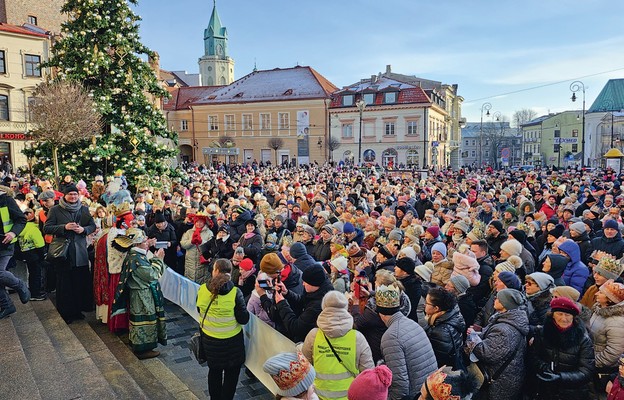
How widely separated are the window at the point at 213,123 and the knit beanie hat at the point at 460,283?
5541cm

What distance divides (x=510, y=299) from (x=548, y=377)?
0.71 m

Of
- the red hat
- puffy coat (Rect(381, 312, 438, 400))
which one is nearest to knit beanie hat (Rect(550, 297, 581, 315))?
puffy coat (Rect(381, 312, 438, 400))

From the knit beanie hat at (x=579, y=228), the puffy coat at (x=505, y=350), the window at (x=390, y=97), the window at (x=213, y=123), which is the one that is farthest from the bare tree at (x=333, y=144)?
the puffy coat at (x=505, y=350)

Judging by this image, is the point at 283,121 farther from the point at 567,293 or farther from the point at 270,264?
the point at 567,293

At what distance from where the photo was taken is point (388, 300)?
388cm

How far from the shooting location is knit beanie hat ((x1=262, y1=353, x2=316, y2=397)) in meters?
Answer: 2.73

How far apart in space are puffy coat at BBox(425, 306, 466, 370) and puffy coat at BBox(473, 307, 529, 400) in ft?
0.59

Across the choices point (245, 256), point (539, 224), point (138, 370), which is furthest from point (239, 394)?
point (539, 224)

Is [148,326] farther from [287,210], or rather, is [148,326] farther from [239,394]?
[287,210]

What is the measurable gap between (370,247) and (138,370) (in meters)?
4.47

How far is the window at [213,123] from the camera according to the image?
5788 cm

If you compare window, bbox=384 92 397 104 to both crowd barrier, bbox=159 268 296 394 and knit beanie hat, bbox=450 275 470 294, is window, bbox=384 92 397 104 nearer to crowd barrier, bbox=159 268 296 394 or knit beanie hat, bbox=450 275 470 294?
knit beanie hat, bbox=450 275 470 294

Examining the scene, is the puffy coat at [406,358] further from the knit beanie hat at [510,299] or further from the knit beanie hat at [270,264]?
the knit beanie hat at [270,264]

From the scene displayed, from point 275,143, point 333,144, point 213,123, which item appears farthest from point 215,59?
point 333,144
